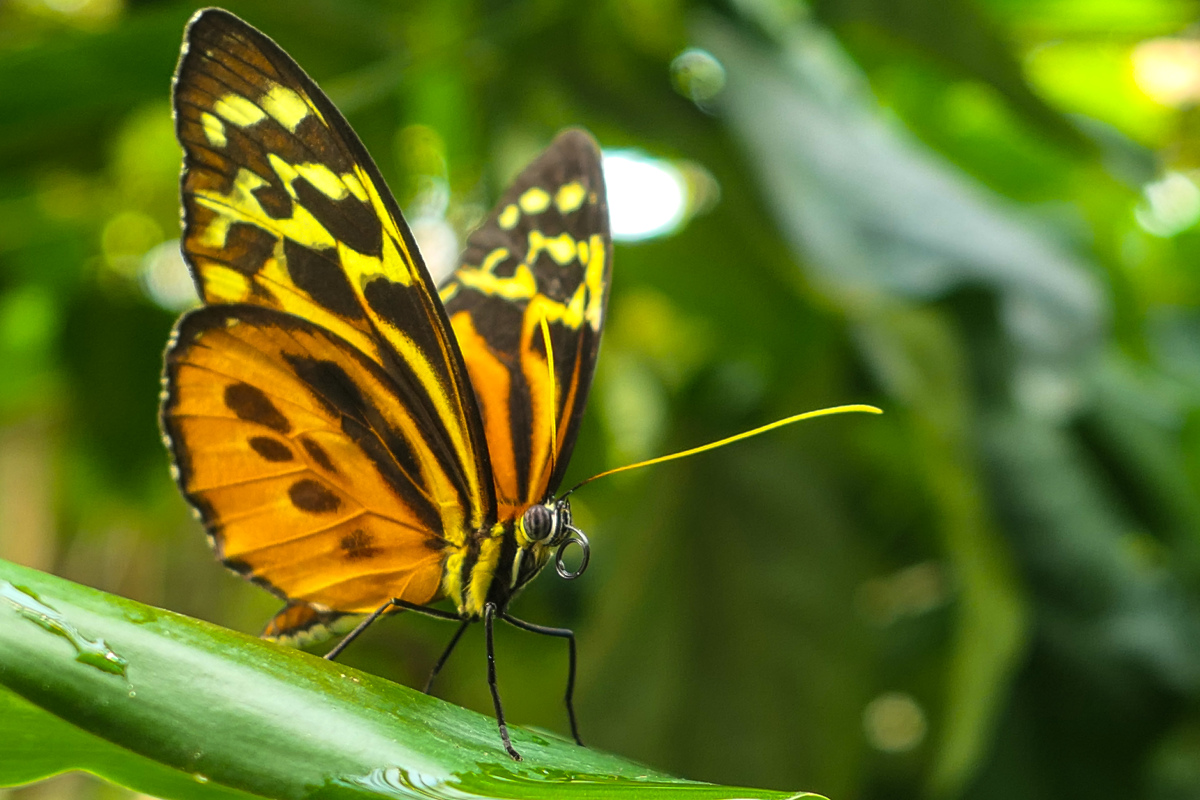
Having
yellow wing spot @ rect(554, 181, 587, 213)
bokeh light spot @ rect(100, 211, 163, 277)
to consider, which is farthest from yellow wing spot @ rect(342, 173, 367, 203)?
bokeh light spot @ rect(100, 211, 163, 277)

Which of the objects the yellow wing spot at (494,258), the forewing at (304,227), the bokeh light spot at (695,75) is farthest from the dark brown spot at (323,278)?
the bokeh light spot at (695,75)

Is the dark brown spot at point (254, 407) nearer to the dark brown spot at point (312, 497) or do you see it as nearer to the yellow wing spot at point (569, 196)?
the dark brown spot at point (312, 497)

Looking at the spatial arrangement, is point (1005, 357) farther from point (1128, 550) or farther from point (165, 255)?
point (165, 255)

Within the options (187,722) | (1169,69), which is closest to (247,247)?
(187,722)

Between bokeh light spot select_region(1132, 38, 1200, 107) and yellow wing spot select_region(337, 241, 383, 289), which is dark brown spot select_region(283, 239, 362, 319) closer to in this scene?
yellow wing spot select_region(337, 241, 383, 289)

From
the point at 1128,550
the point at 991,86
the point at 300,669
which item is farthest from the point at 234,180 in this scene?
the point at 1128,550

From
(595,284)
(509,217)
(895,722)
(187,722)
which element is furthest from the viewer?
(895,722)

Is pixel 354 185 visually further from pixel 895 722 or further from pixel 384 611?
pixel 895 722

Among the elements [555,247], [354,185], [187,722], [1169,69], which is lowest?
[187,722]
